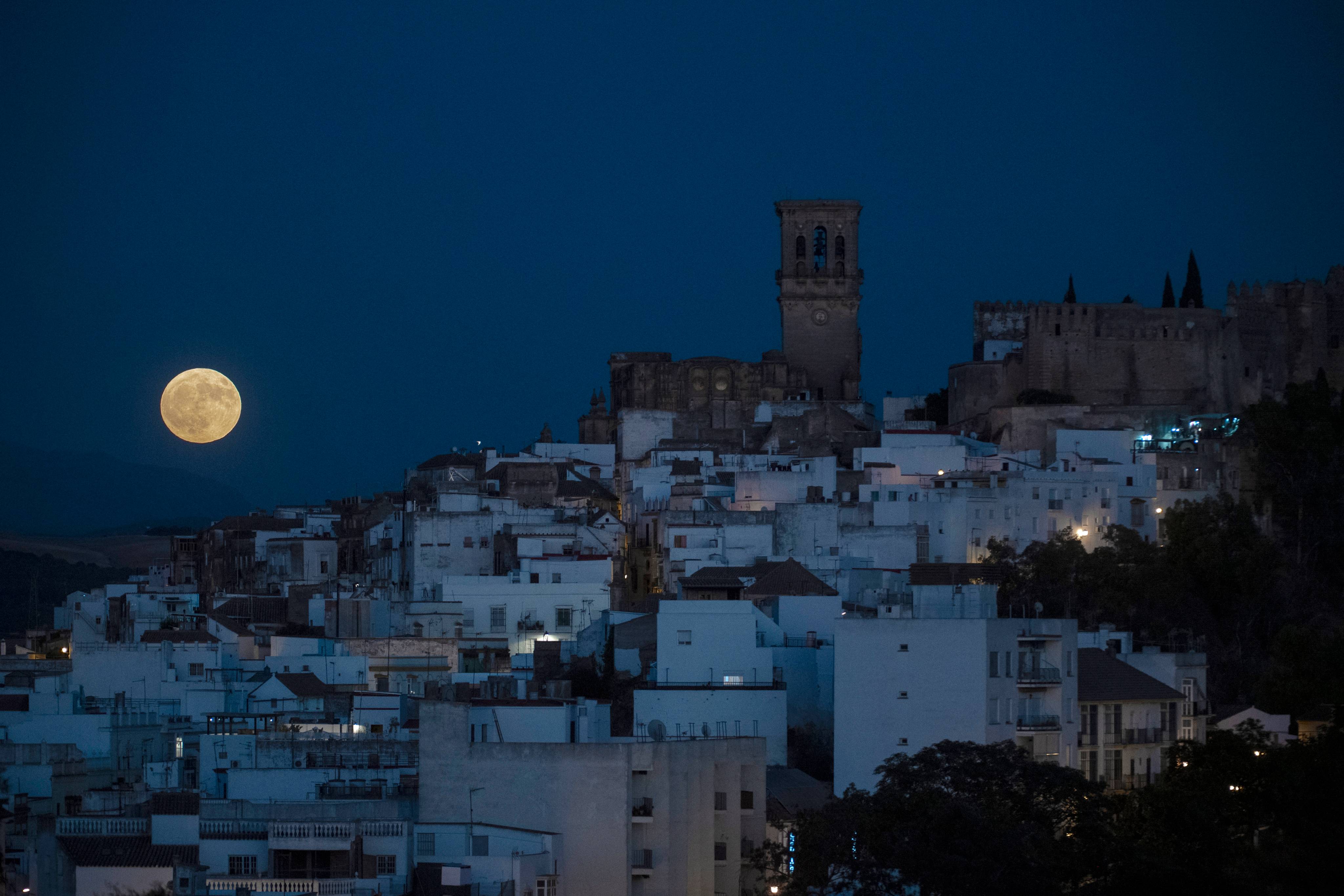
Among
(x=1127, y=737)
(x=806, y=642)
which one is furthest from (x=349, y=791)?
(x=1127, y=737)

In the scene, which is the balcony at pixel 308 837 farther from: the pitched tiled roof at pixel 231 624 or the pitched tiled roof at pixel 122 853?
the pitched tiled roof at pixel 231 624

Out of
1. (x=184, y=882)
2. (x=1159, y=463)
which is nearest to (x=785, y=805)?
(x=184, y=882)

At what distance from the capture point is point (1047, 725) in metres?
37.8

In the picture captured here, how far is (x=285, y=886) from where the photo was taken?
98.4ft

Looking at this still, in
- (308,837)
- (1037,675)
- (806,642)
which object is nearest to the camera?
(308,837)

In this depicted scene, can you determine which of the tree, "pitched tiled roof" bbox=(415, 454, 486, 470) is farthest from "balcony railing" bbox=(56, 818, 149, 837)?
"pitched tiled roof" bbox=(415, 454, 486, 470)

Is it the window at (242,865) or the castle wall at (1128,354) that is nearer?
the window at (242,865)

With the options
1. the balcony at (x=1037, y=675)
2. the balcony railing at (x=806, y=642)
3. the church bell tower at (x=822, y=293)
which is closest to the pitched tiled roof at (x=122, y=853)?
the balcony at (x=1037, y=675)

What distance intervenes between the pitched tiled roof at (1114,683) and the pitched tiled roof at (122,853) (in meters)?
16.7

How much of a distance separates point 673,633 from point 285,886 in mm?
13882

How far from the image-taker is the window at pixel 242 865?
102 ft

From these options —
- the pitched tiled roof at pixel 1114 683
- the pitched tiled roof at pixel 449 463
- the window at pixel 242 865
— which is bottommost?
the window at pixel 242 865

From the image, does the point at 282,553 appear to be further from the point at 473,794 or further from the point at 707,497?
the point at 473,794

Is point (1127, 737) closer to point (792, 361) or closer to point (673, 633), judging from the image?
point (673, 633)
